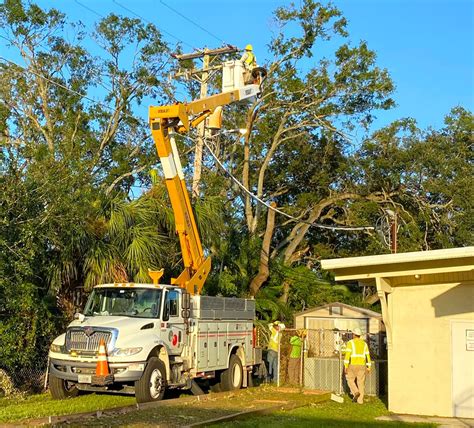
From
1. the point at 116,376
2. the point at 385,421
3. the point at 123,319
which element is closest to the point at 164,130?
the point at 123,319

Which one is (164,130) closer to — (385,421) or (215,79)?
(385,421)

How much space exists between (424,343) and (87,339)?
6896mm

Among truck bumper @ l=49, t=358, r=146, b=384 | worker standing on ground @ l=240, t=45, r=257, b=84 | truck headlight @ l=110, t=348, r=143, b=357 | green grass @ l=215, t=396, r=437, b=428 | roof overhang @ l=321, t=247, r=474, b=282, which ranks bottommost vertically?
green grass @ l=215, t=396, r=437, b=428

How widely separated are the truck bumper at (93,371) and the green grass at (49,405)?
0.48 m

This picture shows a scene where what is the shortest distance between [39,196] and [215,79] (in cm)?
1737

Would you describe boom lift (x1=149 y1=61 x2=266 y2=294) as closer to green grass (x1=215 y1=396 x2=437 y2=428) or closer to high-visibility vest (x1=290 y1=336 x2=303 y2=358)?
high-visibility vest (x1=290 y1=336 x2=303 y2=358)

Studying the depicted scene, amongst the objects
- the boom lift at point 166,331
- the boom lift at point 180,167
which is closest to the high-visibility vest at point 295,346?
the boom lift at point 166,331

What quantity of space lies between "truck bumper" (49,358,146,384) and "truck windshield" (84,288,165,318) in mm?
1367

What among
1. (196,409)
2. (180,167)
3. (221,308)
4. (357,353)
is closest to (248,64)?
(180,167)

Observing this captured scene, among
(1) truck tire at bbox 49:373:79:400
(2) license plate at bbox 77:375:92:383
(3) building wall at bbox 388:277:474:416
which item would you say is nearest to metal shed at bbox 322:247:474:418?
(3) building wall at bbox 388:277:474:416

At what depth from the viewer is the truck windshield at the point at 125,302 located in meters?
14.7

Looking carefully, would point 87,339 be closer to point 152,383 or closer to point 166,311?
point 152,383

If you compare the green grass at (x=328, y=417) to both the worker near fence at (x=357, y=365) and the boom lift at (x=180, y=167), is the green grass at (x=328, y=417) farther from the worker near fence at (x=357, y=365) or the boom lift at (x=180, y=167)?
the boom lift at (x=180, y=167)

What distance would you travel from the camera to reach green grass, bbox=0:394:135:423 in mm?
11445
